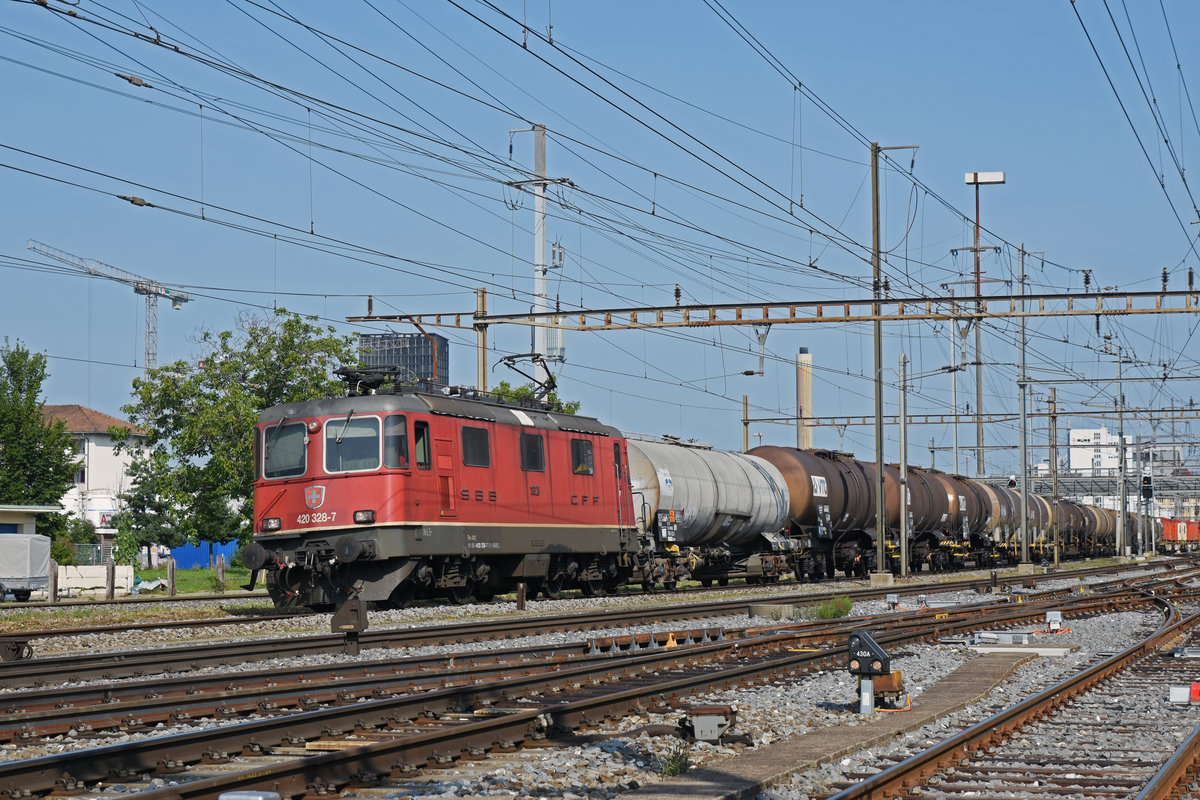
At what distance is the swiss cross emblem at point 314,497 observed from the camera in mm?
21234

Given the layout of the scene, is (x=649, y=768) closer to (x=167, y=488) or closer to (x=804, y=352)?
(x=167, y=488)

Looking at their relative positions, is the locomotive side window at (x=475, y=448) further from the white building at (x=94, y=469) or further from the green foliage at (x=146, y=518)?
the white building at (x=94, y=469)

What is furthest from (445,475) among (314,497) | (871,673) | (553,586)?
(871,673)

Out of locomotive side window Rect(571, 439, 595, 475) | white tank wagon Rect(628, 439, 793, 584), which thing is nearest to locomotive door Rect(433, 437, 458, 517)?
locomotive side window Rect(571, 439, 595, 475)

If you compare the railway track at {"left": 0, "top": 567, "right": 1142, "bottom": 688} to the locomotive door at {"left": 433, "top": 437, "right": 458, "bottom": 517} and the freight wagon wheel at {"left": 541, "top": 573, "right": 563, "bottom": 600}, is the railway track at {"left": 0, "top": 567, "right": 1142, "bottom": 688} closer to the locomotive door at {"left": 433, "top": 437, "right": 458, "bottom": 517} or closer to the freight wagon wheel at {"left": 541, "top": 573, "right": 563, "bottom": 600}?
the locomotive door at {"left": 433, "top": 437, "right": 458, "bottom": 517}

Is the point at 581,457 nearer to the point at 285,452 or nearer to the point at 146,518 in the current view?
the point at 285,452

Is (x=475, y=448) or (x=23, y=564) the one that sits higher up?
(x=475, y=448)

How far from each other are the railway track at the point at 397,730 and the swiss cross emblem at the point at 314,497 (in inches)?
290

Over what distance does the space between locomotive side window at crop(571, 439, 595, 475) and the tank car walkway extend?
1354cm

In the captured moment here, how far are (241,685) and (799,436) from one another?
70.7 m

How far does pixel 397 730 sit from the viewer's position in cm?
973

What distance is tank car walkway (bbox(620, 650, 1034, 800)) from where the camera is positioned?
771cm

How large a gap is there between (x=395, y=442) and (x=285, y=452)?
88.4 inches

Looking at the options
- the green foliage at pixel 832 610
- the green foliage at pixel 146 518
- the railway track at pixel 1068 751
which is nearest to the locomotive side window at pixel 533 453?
the green foliage at pixel 832 610
